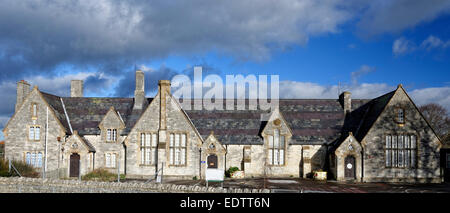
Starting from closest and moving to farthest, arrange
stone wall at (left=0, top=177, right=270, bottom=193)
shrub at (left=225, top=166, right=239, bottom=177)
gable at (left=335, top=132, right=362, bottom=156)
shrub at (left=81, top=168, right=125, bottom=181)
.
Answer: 1. stone wall at (left=0, top=177, right=270, bottom=193)
2. shrub at (left=81, top=168, right=125, bottom=181)
3. gable at (left=335, top=132, right=362, bottom=156)
4. shrub at (left=225, top=166, right=239, bottom=177)

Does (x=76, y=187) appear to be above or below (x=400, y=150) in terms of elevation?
below

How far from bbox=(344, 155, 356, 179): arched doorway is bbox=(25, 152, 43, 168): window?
2990 centimetres

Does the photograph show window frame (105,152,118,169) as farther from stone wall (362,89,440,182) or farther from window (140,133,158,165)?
stone wall (362,89,440,182)

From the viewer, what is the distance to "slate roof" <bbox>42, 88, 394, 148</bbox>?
37500mm

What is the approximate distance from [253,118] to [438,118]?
3770 cm

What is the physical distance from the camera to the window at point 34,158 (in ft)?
121

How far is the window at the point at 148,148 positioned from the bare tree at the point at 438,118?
46456mm

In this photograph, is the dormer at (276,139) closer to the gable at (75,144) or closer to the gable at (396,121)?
the gable at (396,121)

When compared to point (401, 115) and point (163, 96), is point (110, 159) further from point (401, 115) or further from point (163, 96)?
point (401, 115)

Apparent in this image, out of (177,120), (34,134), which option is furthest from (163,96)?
(34,134)

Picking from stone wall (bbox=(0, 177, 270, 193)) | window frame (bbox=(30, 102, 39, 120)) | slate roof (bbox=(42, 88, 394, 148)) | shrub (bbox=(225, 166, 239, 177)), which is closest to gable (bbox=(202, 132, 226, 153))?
slate roof (bbox=(42, 88, 394, 148))

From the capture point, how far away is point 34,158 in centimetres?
3709

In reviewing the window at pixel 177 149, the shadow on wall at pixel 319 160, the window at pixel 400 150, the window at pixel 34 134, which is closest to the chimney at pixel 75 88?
the window at pixel 34 134
